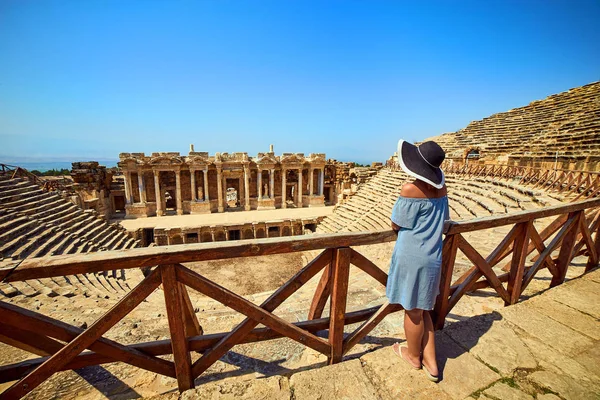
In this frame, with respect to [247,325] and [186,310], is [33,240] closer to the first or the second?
[186,310]

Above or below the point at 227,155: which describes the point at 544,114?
above

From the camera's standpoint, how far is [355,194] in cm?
2330

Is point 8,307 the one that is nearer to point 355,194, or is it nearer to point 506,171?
Result: point 506,171

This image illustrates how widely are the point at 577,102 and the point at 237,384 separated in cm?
3067

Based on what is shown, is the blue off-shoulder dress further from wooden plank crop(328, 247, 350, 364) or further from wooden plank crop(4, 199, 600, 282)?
wooden plank crop(328, 247, 350, 364)

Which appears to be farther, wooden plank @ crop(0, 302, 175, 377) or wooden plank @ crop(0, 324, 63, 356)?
wooden plank @ crop(0, 324, 63, 356)

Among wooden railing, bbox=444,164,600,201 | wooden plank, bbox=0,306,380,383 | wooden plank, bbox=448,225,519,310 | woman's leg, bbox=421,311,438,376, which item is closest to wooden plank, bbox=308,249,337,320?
wooden plank, bbox=0,306,380,383

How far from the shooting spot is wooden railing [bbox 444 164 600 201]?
31.4ft

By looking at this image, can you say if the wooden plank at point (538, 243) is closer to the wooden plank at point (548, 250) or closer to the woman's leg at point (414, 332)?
the wooden plank at point (548, 250)

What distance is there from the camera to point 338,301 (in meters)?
2.24

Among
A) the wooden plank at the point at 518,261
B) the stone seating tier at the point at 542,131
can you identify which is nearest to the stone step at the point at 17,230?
the wooden plank at the point at 518,261

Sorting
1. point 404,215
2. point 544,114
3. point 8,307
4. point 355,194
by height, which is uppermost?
point 544,114

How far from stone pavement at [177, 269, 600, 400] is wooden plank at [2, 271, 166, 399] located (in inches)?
27.3

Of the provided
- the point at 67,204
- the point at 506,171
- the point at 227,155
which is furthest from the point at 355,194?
the point at 67,204
